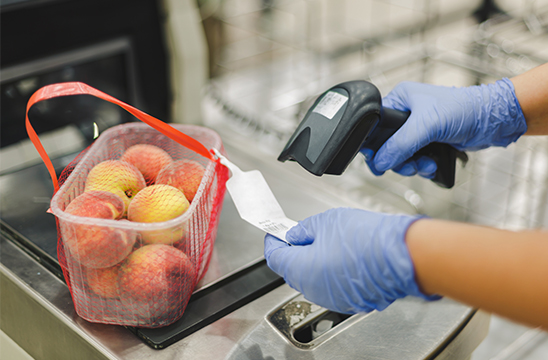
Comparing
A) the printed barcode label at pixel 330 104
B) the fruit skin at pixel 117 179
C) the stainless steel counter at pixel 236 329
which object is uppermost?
the printed barcode label at pixel 330 104

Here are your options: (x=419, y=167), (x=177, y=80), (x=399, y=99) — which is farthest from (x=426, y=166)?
(x=177, y=80)

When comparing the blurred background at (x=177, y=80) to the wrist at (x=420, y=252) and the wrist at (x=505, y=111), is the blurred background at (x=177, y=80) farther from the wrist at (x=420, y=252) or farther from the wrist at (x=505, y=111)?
the wrist at (x=420, y=252)

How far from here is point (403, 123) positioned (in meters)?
0.86

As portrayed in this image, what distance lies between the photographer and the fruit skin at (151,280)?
596 mm

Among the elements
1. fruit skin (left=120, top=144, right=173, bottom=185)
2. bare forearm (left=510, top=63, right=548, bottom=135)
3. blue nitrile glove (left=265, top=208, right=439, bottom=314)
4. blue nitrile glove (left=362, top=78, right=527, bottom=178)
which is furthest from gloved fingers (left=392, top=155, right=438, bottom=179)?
fruit skin (left=120, top=144, right=173, bottom=185)

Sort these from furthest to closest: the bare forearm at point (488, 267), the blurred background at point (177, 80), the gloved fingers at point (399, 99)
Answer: the blurred background at point (177, 80) < the gloved fingers at point (399, 99) < the bare forearm at point (488, 267)

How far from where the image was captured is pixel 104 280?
0.60 meters

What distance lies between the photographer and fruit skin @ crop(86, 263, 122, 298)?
601 millimetres

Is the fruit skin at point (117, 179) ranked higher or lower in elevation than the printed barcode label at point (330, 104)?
lower

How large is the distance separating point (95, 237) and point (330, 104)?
1.29ft

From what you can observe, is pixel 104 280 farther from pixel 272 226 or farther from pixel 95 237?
pixel 272 226

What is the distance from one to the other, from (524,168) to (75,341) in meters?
1.93

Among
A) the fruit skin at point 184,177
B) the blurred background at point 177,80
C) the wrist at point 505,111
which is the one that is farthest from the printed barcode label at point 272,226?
the wrist at point 505,111

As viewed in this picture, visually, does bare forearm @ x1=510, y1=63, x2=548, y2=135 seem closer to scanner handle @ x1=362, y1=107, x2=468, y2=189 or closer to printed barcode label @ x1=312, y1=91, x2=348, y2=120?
scanner handle @ x1=362, y1=107, x2=468, y2=189
